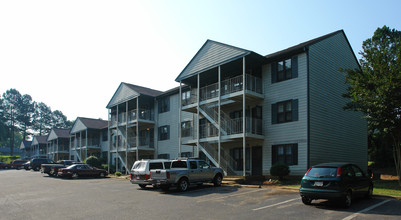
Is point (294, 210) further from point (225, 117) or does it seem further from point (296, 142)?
point (225, 117)

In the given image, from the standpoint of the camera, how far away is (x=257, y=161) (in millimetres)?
23703

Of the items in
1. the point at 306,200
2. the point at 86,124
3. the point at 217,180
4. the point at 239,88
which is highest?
the point at 239,88

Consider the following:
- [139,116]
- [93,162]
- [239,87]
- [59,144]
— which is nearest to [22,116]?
[59,144]

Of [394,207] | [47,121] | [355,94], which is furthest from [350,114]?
[47,121]

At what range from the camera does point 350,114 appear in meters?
24.5

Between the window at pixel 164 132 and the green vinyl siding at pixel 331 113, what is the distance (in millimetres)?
15959

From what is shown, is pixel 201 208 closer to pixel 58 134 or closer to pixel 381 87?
pixel 381 87

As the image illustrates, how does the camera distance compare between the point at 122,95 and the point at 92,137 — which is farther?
the point at 92,137

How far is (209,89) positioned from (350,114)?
10937 mm

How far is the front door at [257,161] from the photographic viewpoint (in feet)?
76.8

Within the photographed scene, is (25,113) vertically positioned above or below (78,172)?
above

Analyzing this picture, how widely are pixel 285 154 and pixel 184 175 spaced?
752 cm

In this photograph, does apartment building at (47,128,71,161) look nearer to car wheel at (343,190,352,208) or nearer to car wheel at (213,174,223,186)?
car wheel at (213,174,223,186)

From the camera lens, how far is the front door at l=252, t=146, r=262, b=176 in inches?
922
